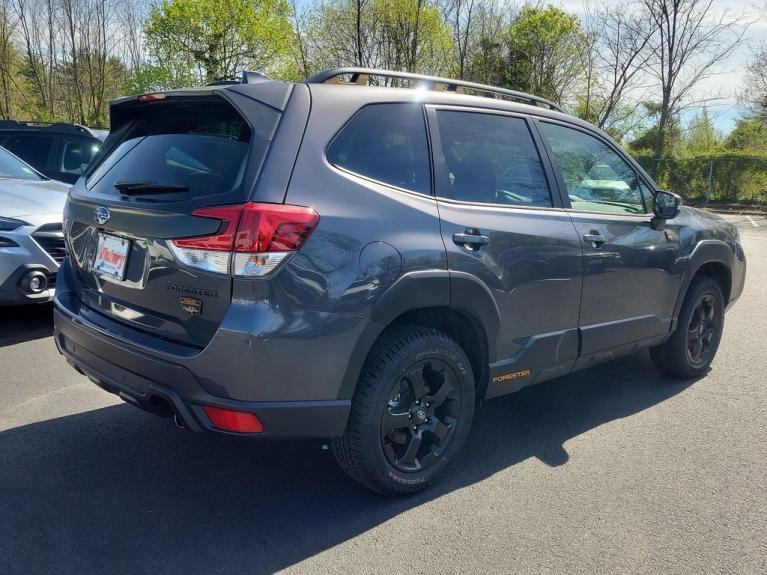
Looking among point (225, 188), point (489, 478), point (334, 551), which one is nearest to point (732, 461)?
point (489, 478)

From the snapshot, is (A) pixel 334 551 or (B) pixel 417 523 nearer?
(A) pixel 334 551

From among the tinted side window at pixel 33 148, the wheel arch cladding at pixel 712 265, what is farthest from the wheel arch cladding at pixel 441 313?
the tinted side window at pixel 33 148

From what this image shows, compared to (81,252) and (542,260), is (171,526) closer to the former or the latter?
(81,252)

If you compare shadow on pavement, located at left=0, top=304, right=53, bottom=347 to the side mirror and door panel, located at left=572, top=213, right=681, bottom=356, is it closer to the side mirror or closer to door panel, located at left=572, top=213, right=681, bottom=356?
door panel, located at left=572, top=213, right=681, bottom=356

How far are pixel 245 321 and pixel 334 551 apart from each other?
1.00m

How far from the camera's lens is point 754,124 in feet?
94.0

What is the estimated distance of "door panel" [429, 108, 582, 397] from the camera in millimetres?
3061

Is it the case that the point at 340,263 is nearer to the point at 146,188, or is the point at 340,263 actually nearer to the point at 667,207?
the point at 146,188

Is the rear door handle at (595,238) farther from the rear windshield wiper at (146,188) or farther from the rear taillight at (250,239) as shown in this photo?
the rear windshield wiper at (146,188)

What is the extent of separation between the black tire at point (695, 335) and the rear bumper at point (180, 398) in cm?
293

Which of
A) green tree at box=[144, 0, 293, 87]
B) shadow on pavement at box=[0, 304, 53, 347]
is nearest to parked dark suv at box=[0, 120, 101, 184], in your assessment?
shadow on pavement at box=[0, 304, 53, 347]

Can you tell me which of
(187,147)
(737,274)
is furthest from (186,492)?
(737,274)

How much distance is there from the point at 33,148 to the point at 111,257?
627 cm

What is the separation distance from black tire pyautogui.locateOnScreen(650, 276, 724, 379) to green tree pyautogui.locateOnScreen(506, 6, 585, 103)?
18814 millimetres
